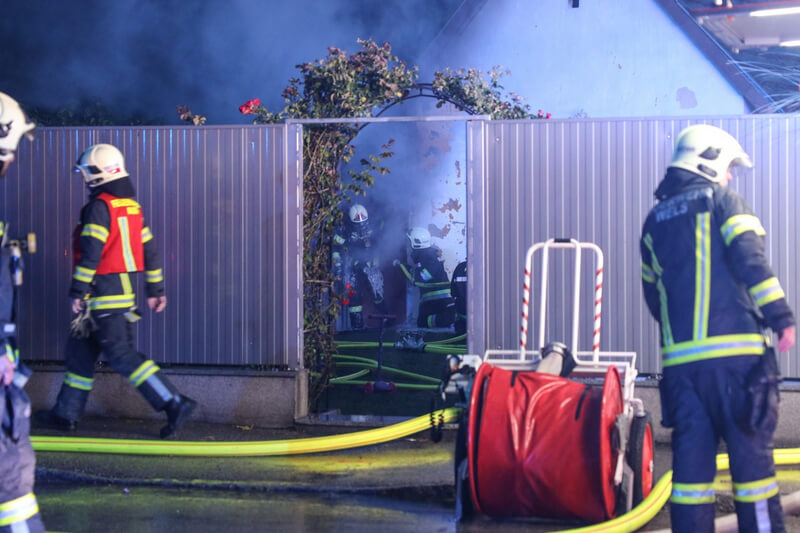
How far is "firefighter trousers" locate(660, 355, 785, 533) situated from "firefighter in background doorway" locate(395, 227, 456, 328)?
446 inches

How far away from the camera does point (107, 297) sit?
6168 mm

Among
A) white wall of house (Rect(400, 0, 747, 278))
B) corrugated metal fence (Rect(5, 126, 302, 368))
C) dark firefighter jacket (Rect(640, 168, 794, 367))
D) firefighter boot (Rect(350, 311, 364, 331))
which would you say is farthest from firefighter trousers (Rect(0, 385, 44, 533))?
firefighter boot (Rect(350, 311, 364, 331))

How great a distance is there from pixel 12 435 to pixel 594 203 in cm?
515

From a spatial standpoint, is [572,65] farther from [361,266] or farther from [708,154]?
[708,154]

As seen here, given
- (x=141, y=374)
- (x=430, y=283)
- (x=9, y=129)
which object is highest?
(x=9, y=129)

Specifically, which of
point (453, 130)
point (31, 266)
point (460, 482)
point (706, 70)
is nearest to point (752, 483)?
point (460, 482)

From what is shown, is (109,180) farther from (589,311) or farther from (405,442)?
(589,311)

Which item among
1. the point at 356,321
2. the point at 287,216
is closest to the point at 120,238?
the point at 287,216

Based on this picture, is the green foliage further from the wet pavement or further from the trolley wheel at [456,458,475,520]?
the trolley wheel at [456,458,475,520]

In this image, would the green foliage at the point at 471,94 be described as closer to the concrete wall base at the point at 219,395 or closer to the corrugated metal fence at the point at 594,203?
the corrugated metal fence at the point at 594,203

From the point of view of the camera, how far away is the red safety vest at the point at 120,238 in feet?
20.2

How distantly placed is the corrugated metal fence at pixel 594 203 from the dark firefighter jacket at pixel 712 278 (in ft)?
9.84

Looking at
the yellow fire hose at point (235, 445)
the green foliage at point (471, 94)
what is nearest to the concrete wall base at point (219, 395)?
the yellow fire hose at point (235, 445)

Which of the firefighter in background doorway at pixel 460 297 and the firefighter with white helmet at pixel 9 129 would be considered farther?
the firefighter in background doorway at pixel 460 297
